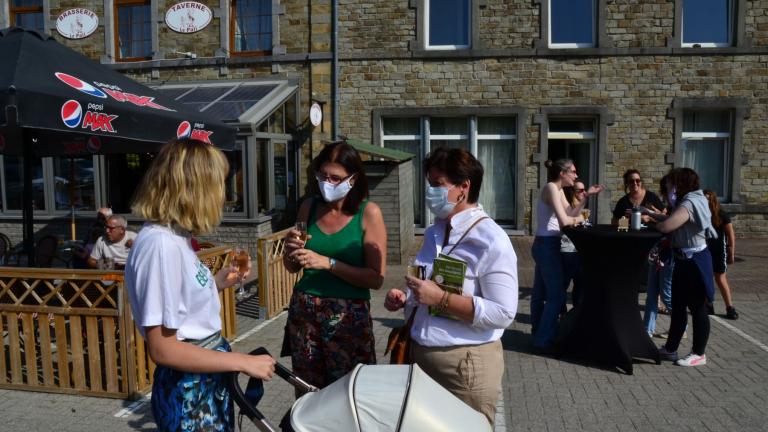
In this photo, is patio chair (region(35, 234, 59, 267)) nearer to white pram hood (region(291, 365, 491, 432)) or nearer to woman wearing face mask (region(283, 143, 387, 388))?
woman wearing face mask (region(283, 143, 387, 388))

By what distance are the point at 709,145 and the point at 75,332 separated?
12.9 m

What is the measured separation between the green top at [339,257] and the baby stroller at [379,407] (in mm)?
979

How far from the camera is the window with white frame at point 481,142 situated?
13211 millimetres

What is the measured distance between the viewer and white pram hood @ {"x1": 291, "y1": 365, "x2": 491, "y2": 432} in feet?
6.03

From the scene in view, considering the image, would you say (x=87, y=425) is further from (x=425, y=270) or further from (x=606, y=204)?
(x=606, y=204)

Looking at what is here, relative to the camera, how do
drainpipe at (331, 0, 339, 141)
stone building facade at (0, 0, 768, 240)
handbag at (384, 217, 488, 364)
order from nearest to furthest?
handbag at (384, 217, 488, 364) → stone building facade at (0, 0, 768, 240) → drainpipe at (331, 0, 339, 141)

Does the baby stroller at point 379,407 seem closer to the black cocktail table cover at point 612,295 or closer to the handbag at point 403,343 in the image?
the handbag at point 403,343

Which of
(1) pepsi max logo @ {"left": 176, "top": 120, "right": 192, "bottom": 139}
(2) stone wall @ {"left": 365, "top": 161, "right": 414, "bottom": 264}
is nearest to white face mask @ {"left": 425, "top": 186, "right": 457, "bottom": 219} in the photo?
(1) pepsi max logo @ {"left": 176, "top": 120, "right": 192, "bottom": 139}

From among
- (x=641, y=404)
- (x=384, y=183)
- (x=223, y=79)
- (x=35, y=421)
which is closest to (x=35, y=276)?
(x=35, y=421)

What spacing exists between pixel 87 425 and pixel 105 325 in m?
0.70

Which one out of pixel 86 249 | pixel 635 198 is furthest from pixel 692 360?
pixel 86 249

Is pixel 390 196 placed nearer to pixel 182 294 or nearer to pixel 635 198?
pixel 635 198

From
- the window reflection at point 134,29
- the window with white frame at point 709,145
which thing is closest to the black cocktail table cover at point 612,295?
the window with white frame at point 709,145

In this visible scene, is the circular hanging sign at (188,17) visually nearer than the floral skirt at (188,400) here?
No
